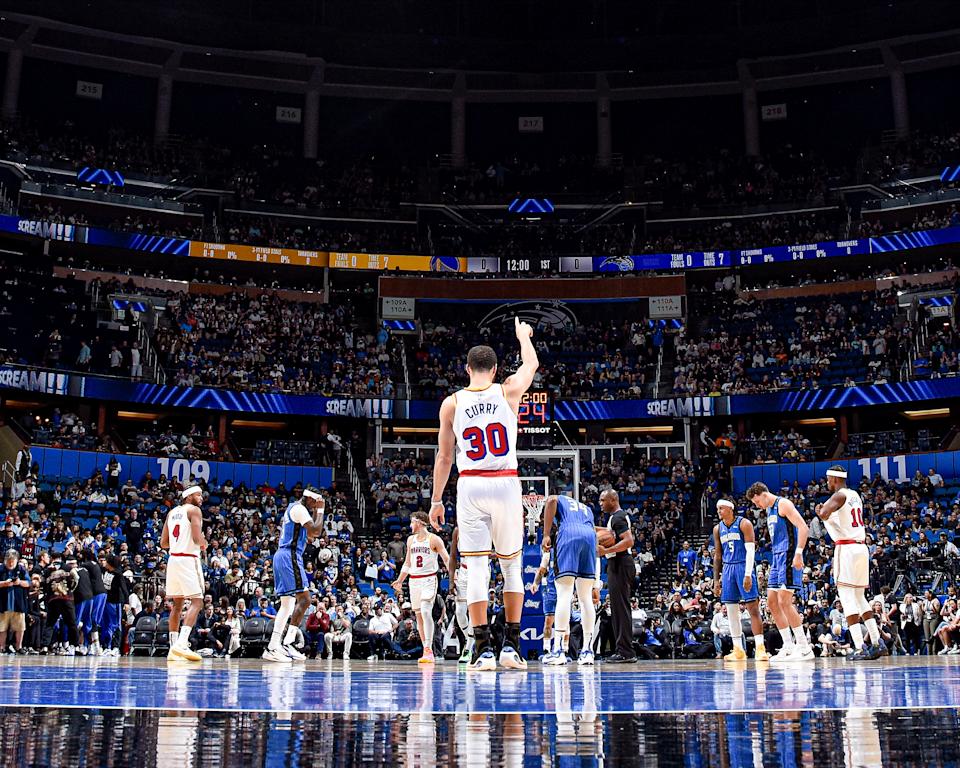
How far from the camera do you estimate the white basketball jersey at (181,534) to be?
14203mm

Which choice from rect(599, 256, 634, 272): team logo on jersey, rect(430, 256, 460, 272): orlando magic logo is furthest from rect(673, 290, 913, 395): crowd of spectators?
rect(430, 256, 460, 272): orlando magic logo

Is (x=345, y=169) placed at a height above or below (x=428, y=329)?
above

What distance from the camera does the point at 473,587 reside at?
8523 millimetres

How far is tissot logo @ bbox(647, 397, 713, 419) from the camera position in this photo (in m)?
39.8

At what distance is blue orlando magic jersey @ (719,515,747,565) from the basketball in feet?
6.65

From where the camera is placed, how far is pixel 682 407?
1577 inches

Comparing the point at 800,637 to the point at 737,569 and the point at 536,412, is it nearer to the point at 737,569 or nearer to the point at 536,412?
the point at 737,569

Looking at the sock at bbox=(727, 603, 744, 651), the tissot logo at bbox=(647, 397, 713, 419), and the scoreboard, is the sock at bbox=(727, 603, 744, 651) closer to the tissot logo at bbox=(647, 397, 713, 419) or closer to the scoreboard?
the scoreboard

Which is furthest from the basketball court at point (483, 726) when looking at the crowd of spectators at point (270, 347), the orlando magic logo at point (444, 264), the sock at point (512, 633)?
the orlando magic logo at point (444, 264)

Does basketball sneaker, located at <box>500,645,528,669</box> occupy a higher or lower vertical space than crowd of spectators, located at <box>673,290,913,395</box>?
lower

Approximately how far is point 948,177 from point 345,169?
25.5 meters

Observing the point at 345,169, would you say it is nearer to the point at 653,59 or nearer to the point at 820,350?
the point at 653,59

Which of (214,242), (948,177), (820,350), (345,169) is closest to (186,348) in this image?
(214,242)

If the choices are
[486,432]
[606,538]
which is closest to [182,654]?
[606,538]
